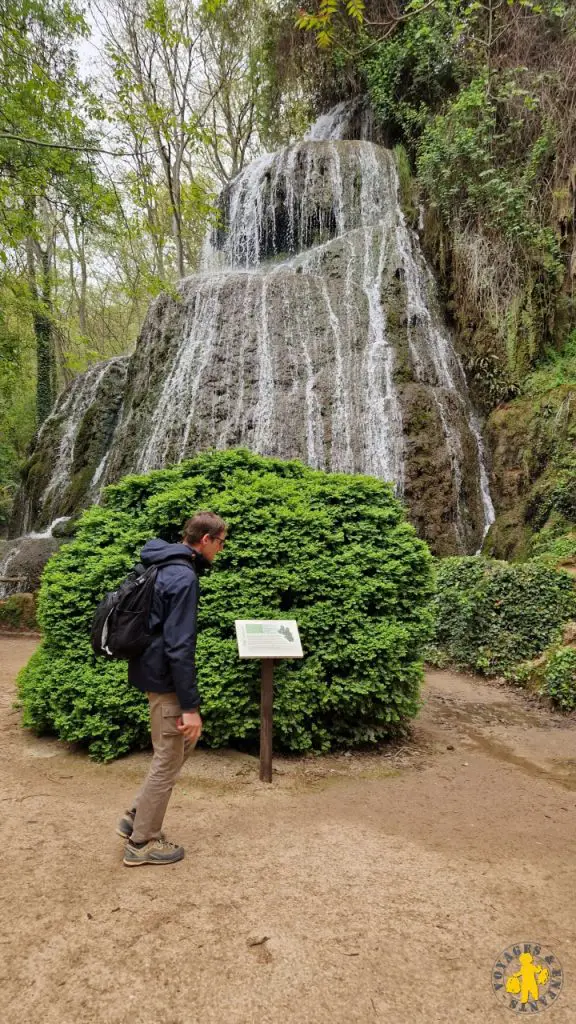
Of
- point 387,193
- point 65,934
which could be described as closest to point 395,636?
point 65,934

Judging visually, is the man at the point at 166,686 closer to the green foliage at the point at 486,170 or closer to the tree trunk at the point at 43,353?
the green foliage at the point at 486,170

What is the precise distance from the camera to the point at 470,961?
2008 millimetres

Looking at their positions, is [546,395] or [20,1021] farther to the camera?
[546,395]

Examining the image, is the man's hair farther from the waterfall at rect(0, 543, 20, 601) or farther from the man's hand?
the waterfall at rect(0, 543, 20, 601)

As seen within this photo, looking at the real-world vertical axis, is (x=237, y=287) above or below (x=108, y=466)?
above

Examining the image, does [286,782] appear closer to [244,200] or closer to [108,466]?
[108,466]

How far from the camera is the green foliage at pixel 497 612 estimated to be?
6957 mm

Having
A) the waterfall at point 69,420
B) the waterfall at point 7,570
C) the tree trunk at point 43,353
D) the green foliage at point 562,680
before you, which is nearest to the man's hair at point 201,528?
the green foliage at point 562,680

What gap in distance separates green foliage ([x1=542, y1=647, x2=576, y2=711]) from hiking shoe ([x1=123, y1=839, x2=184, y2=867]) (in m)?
4.65

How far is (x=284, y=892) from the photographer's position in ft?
7.99

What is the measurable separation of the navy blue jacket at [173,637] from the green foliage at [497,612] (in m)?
5.05

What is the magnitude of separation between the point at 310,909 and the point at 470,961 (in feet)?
2.11

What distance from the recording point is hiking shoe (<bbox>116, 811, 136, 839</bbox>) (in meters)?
2.80

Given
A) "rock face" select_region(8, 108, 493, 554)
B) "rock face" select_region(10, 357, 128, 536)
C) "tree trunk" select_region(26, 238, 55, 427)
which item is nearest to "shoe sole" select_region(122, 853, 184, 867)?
"rock face" select_region(8, 108, 493, 554)
